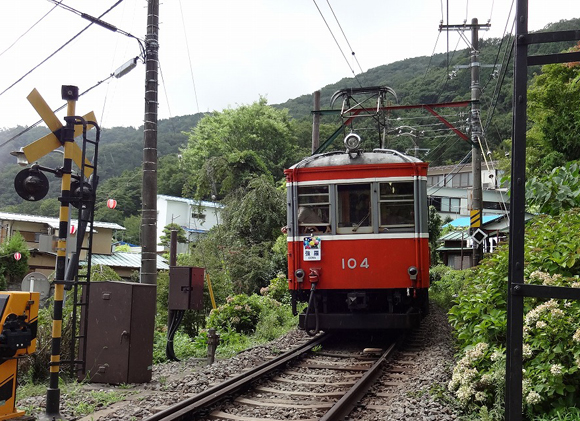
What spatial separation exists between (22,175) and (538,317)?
5.02 m

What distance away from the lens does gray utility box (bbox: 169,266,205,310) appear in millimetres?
8602

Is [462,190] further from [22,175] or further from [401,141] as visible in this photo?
[22,175]

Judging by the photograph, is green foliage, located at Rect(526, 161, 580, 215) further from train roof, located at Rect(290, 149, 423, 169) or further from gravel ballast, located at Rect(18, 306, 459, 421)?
gravel ballast, located at Rect(18, 306, 459, 421)

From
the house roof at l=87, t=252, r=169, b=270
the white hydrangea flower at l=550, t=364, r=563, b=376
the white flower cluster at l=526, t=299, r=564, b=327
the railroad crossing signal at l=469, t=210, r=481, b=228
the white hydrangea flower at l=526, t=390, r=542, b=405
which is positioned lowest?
the white hydrangea flower at l=526, t=390, r=542, b=405

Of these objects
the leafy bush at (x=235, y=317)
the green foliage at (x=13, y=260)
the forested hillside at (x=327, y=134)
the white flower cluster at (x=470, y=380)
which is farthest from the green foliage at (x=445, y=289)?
the green foliage at (x=13, y=260)

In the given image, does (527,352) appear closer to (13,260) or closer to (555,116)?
(555,116)

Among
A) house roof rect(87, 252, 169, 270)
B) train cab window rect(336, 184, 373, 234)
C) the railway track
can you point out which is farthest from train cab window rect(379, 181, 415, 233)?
house roof rect(87, 252, 169, 270)

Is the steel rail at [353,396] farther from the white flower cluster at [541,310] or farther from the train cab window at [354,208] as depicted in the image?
the train cab window at [354,208]

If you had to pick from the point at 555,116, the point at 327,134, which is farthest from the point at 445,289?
the point at 327,134

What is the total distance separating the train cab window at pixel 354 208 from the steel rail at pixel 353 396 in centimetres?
235

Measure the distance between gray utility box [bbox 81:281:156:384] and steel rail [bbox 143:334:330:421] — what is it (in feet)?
4.13

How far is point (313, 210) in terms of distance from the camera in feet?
31.7

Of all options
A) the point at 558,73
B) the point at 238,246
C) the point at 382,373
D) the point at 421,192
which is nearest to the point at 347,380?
the point at 382,373

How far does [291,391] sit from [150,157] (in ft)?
15.8
